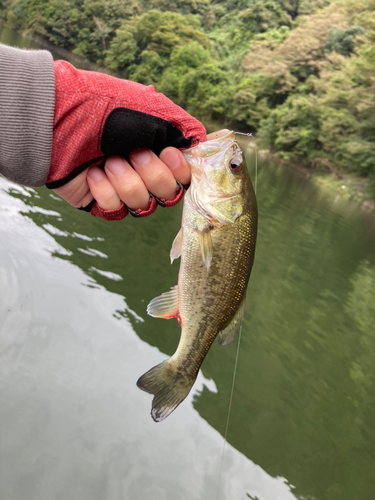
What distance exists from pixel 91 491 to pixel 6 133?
3.32m

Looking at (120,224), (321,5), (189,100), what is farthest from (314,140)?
(321,5)

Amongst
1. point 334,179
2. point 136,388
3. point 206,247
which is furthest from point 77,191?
point 334,179

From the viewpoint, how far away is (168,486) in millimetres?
3816

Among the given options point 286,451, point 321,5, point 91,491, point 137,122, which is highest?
point 321,5

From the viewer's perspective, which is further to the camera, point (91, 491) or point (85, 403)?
point (85, 403)

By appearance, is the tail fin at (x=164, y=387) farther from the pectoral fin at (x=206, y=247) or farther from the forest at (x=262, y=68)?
the forest at (x=262, y=68)

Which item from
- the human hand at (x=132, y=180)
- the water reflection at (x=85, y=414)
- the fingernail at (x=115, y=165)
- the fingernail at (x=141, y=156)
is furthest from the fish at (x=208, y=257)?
the water reflection at (x=85, y=414)

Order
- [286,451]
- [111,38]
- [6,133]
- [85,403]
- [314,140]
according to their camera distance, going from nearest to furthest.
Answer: [6,133] < [85,403] < [286,451] < [314,140] < [111,38]

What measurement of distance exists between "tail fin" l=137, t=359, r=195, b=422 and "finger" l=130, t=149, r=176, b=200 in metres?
0.99

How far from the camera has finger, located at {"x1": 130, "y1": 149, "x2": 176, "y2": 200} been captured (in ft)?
6.12

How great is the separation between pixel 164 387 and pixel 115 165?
121 cm

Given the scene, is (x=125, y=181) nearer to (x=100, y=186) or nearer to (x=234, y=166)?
(x=100, y=186)

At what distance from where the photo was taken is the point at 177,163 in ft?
6.36

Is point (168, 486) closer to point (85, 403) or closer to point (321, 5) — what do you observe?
point (85, 403)
